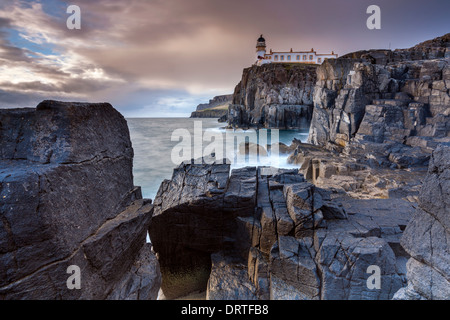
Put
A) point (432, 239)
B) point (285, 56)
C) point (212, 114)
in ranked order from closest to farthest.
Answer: point (432, 239), point (285, 56), point (212, 114)

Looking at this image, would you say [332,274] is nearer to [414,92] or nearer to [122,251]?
[122,251]

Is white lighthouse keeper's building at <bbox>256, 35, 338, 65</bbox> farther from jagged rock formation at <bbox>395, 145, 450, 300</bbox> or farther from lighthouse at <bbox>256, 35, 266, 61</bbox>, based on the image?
jagged rock formation at <bbox>395, 145, 450, 300</bbox>

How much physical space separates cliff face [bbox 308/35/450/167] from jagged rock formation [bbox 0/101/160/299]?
17544 millimetres

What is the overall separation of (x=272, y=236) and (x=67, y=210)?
20.4 feet

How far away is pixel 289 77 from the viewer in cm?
6750

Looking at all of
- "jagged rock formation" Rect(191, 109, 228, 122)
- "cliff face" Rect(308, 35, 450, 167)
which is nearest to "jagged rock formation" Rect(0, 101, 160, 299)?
"cliff face" Rect(308, 35, 450, 167)

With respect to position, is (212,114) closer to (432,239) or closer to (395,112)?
(395,112)

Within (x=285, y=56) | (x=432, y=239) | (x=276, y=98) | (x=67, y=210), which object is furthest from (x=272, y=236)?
(x=285, y=56)

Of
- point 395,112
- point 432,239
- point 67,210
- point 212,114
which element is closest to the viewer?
point 432,239

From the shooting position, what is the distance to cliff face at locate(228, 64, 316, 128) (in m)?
63.0

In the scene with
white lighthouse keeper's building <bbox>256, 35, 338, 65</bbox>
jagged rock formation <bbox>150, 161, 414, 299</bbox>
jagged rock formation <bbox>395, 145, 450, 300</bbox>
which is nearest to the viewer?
jagged rock formation <bbox>395, 145, 450, 300</bbox>

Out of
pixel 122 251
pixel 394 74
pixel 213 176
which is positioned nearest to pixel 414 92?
pixel 394 74

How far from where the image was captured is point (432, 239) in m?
2.84

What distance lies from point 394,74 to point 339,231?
2418cm
